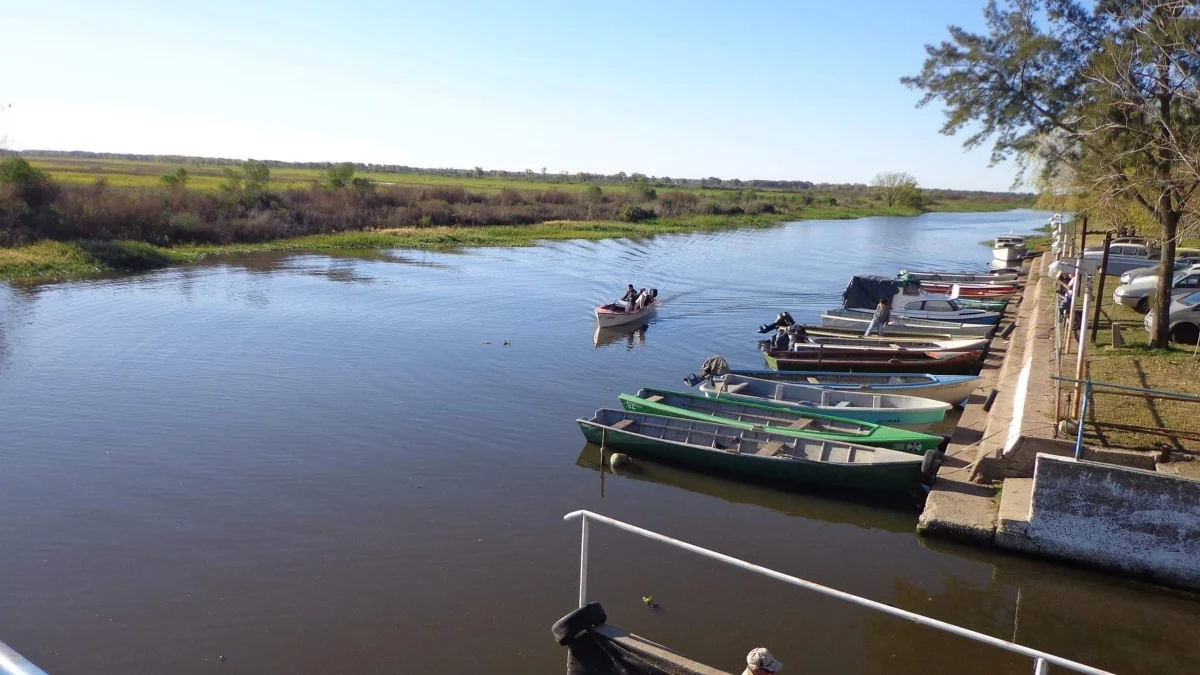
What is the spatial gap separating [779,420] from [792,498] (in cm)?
226

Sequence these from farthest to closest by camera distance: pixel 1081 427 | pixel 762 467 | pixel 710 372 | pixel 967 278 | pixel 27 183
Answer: pixel 27 183 → pixel 967 278 → pixel 710 372 → pixel 762 467 → pixel 1081 427

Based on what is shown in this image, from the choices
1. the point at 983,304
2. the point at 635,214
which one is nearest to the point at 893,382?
the point at 983,304

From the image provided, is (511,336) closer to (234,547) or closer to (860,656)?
(234,547)

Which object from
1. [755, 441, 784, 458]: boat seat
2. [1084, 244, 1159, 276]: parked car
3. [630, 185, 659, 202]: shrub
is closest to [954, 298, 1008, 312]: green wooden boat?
[1084, 244, 1159, 276]: parked car

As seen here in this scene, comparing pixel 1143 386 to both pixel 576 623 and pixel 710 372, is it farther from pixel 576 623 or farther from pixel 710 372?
pixel 576 623

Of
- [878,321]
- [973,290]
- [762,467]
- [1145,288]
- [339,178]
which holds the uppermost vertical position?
[339,178]

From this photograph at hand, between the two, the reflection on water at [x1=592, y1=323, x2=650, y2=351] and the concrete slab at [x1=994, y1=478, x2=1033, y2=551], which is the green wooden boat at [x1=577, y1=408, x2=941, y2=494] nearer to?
the concrete slab at [x1=994, y1=478, x2=1033, y2=551]

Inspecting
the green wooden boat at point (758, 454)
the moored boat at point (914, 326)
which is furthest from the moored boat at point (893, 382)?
the moored boat at point (914, 326)

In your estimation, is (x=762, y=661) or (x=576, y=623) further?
(x=576, y=623)

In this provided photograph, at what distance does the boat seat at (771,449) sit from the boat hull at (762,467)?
36cm

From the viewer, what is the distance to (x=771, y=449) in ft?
47.0

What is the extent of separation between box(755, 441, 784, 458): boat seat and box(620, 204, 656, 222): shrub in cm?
6233

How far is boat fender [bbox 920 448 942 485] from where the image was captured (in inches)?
507

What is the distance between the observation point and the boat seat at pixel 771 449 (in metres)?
14.2
